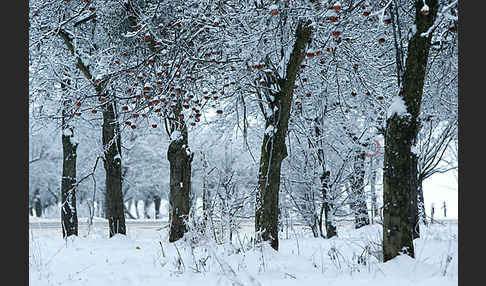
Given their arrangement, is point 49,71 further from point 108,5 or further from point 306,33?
point 306,33

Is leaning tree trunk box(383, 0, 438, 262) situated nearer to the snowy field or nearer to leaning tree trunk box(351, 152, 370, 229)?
the snowy field

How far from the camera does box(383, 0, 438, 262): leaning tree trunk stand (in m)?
5.11

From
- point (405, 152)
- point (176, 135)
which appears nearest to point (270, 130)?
point (405, 152)

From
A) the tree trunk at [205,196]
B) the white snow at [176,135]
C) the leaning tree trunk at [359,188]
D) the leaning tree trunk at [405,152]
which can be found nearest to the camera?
the leaning tree trunk at [405,152]

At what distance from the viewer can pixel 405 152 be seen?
5.14 meters

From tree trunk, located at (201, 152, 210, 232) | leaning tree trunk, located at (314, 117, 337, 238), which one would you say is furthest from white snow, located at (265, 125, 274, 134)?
leaning tree trunk, located at (314, 117, 337, 238)

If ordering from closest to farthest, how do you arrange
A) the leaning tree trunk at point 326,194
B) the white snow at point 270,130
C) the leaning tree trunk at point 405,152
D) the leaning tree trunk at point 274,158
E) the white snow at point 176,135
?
the leaning tree trunk at point 405,152 < the leaning tree trunk at point 274,158 < the white snow at point 270,130 < the white snow at point 176,135 < the leaning tree trunk at point 326,194

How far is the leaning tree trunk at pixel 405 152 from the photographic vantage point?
511cm

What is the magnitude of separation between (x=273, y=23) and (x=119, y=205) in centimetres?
622

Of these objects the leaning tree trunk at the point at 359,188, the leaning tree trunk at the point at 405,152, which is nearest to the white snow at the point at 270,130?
the leaning tree trunk at the point at 405,152

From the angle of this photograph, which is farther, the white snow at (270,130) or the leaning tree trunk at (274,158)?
the white snow at (270,130)

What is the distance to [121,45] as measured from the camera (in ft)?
27.3

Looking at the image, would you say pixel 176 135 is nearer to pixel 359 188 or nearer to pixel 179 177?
pixel 179 177

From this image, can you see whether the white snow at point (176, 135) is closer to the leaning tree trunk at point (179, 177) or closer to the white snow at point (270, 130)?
the leaning tree trunk at point (179, 177)
